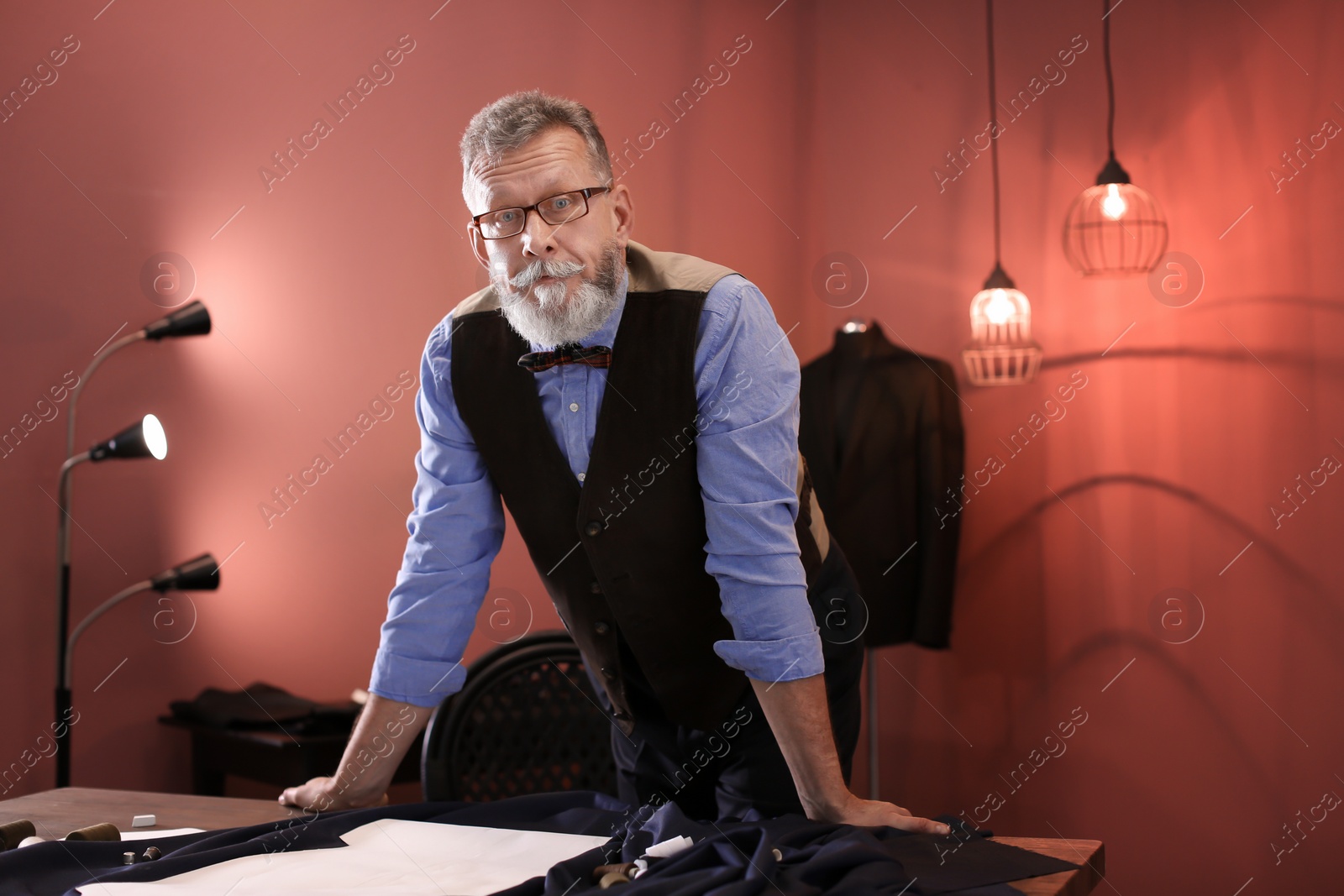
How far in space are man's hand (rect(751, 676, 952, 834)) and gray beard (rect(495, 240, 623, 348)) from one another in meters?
0.51

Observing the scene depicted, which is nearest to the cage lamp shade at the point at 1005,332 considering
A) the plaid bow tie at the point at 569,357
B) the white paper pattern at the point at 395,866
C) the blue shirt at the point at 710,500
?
the blue shirt at the point at 710,500

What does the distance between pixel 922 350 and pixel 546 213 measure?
7.44ft

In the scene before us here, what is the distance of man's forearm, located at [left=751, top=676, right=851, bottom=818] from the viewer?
1225mm

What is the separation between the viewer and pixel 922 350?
3.42m

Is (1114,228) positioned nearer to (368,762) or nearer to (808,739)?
(808,739)

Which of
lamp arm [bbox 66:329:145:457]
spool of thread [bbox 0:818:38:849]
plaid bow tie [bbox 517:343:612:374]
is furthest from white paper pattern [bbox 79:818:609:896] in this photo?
lamp arm [bbox 66:329:145:457]

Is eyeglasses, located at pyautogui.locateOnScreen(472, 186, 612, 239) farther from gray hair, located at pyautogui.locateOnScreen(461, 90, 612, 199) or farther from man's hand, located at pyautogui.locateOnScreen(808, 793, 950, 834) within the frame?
man's hand, located at pyautogui.locateOnScreen(808, 793, 950, 834)

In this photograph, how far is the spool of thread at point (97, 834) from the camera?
1.18m

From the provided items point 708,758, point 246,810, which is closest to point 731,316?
point 708,758

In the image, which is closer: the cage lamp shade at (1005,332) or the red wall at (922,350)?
the red wall at (922,350)

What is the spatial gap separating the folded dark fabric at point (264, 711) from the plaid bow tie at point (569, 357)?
136 cm

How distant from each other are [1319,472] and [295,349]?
2605mm

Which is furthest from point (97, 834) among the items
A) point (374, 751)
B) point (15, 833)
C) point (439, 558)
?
point (439, 558)

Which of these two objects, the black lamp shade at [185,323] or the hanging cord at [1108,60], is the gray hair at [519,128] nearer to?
the black lamp shade at [185,323]
